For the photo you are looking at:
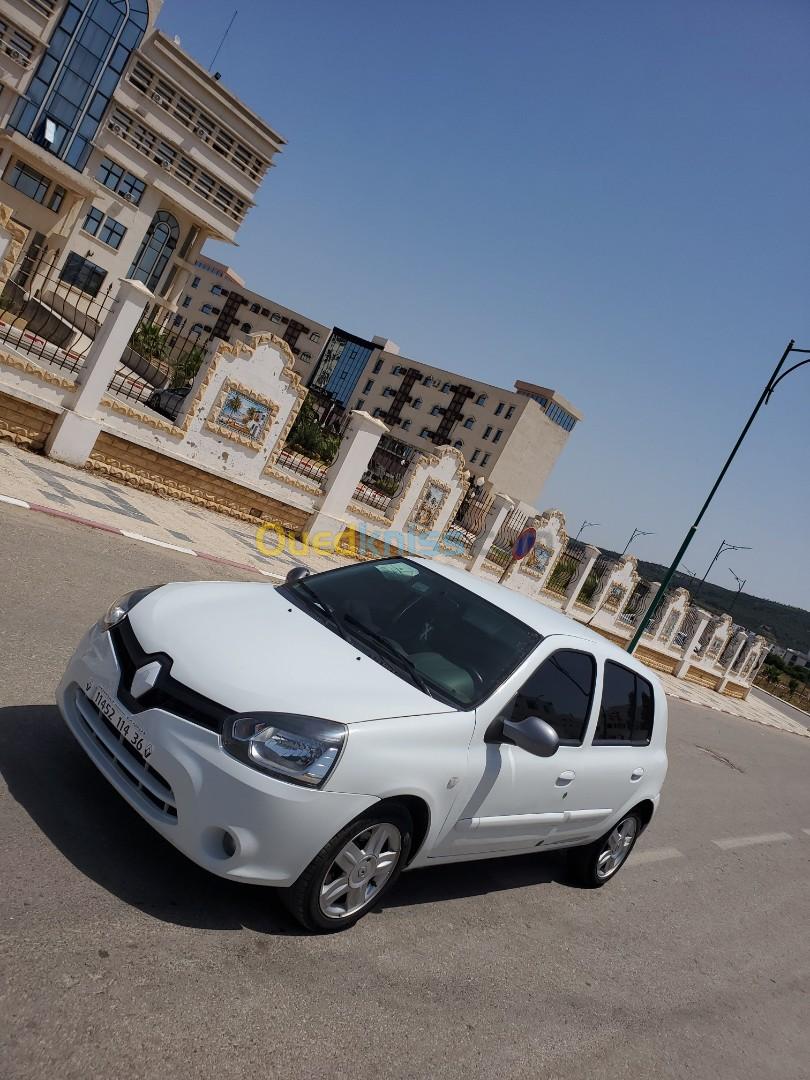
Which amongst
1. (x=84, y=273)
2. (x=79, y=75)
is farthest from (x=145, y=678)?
(x=84, y=273)

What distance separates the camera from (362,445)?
56.2ft

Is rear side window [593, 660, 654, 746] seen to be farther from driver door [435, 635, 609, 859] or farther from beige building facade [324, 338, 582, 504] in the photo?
beige building facade [324, 338, 582, 504]

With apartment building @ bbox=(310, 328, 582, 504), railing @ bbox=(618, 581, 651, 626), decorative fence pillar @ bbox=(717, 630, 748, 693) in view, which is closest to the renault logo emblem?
railing @ bbox=(618, 581, 651, 626)

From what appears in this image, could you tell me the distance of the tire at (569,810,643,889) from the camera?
6.57m

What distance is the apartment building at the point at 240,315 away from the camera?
110 meters

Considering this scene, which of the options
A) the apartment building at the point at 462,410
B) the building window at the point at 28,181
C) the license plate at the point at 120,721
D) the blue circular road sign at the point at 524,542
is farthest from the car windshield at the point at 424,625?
the apartment building at the point at 462,410

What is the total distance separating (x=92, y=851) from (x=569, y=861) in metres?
3.88

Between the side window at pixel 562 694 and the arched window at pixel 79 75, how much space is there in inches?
2055

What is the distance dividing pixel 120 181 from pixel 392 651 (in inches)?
2160

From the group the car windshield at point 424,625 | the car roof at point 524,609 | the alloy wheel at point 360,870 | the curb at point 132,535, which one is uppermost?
the car roof at point 524,609

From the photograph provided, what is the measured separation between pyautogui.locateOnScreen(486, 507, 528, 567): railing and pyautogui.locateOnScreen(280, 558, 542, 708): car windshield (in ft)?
55.5

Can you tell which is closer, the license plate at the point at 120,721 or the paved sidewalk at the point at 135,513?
the license plate at the point at 120,721

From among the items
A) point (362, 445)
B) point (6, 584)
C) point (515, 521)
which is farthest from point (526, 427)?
point (6, 584)

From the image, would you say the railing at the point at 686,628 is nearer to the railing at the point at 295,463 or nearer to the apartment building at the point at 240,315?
the railing at the point at 295,463
